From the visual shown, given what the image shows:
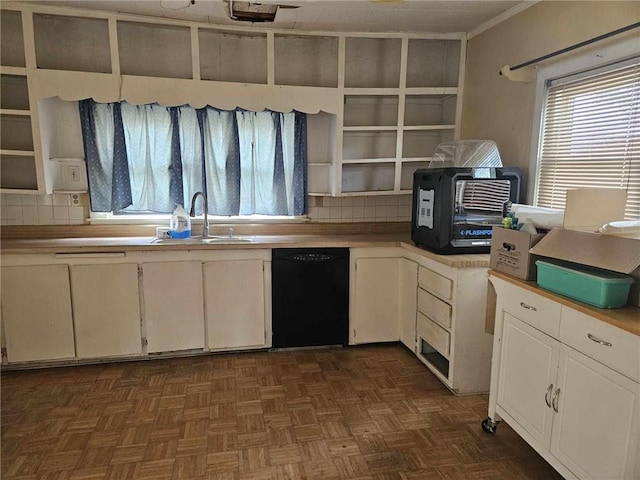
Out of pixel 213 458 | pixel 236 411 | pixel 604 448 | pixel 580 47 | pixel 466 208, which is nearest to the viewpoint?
pixel 604 448

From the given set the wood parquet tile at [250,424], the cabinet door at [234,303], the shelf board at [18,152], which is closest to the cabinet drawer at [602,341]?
the wood parquet tile at [250,424]

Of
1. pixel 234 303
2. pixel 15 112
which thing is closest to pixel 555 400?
pixel 234 303

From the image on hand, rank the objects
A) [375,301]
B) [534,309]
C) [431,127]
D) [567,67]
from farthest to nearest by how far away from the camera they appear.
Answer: [431,127] < [375,301] < [567,67] < [534,309]

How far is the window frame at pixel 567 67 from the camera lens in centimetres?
215

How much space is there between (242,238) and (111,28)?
5.80 feet

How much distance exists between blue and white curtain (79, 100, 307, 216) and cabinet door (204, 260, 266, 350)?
633 millimetres

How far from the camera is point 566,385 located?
1.75 meters

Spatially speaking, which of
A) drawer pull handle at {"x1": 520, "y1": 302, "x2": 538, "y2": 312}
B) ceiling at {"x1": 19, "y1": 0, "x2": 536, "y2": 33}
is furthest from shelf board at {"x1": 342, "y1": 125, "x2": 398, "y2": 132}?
drawer pull handle at {"x1": 520, "y1": 302, "x2": 538, "y2": 312}

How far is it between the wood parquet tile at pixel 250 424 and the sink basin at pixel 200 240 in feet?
2.86

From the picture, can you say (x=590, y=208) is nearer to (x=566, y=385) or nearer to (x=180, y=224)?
(x=566, y=385)

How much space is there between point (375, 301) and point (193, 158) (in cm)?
185

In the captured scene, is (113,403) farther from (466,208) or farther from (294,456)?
(466,208)

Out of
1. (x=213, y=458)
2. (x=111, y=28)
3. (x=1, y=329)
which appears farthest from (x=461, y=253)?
(x=1, y=329)

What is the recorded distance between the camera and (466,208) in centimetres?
271
